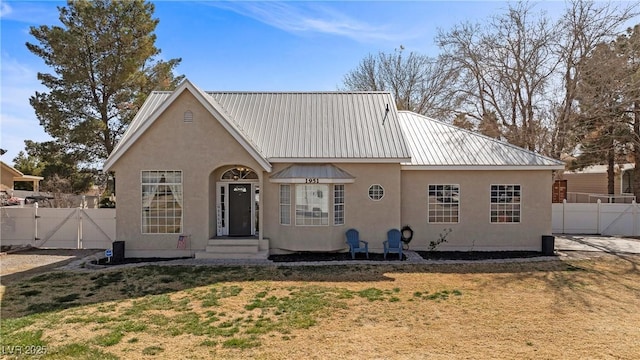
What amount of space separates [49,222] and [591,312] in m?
19.6

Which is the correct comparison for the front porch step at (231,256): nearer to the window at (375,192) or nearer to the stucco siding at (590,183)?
the window at (375,192)

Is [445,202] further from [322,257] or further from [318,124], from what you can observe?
[318,124]

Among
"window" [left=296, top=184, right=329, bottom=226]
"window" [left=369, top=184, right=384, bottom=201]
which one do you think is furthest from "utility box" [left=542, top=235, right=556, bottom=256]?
"window" [left=296, top=184, right=329, bottom=226]

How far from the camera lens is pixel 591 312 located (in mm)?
8609

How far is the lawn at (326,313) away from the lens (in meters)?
6.70

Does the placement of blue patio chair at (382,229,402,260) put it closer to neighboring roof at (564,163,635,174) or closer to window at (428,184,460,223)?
window at (428,184,460,223)

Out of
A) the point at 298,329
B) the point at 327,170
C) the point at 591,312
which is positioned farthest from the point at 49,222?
the point at 591,312

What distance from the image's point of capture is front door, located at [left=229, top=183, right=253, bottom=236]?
15.6m

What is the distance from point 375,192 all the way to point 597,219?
1362 centimetres

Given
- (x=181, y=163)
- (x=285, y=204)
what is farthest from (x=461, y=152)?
(x=181, y=163)

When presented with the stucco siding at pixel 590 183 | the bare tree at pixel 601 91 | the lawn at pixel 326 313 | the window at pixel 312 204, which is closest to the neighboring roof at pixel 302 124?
the window at pixel 312 204

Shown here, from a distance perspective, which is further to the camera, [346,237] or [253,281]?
[346,237]

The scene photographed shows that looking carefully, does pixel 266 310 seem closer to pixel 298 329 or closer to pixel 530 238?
pixel 298 329

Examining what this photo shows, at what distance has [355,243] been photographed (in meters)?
14.5
